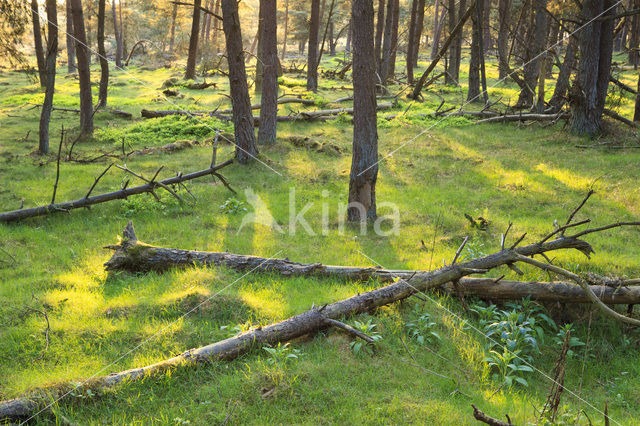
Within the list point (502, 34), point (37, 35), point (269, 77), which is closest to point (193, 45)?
point (37, 35)

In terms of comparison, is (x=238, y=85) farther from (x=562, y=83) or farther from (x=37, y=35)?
(x=37, y=35)

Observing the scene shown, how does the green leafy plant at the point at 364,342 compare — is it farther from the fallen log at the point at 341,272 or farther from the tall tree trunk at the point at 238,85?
the tall tree trunk at the point at 238,85

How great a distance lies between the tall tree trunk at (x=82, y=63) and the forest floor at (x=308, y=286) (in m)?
1.76

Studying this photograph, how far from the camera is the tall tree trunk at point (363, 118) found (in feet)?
26.3

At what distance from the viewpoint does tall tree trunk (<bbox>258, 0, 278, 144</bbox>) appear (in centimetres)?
1398

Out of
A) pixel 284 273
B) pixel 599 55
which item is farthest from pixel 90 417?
pixel 599 55

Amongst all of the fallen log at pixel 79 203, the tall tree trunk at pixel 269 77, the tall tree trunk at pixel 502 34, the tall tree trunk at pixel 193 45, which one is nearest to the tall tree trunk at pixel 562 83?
the tall tree trunk at pixel 502 34

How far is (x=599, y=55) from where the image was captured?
12977 millimetres

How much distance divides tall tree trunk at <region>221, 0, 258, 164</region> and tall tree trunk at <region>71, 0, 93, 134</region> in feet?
17.4

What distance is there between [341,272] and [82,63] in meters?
12.8

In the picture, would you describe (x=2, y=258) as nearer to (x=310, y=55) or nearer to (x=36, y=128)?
(x=36, y=128)

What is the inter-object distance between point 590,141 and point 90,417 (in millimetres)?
13750

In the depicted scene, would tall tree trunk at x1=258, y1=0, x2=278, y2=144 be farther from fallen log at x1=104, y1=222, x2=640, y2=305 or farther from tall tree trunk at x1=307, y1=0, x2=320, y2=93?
tall tree trunk at x1=307, y1=0, x2=320, y2=93

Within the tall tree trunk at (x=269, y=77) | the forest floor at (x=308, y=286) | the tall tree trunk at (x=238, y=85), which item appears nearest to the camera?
the forest floor at (x=308, y=286)
